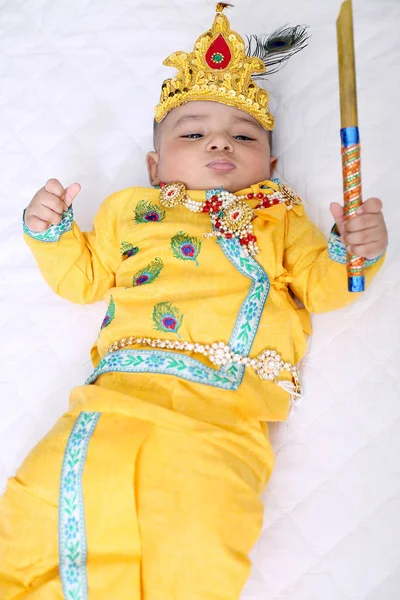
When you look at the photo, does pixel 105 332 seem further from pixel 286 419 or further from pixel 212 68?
pixel 212 68

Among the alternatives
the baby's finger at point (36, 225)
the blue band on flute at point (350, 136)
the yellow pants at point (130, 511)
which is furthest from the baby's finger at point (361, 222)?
the baby's finger at point (36, 225)

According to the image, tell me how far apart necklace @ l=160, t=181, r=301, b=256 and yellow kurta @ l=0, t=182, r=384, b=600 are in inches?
0.7

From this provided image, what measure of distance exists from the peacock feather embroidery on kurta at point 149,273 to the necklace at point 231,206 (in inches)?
4.2

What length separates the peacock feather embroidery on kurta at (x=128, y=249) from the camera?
1339mm

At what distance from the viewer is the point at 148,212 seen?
4.45 feet

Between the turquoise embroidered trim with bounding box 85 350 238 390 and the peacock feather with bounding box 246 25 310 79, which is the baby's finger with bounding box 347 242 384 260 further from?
the peacock feather with bounding box 246 25 310 79

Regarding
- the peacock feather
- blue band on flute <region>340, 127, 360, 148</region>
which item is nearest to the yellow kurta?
blue band on flute <region>340, 127, 360, 148</region>

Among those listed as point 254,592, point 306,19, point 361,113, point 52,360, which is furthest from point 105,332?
point 306,19

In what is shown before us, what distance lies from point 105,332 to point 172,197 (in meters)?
0.30

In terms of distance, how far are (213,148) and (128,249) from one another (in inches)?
10.4

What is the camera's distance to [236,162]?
1346mm

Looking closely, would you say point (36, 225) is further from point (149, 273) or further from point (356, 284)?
point (356, 284)

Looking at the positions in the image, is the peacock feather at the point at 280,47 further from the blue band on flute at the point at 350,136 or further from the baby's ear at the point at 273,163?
the blue band on flute at the point at 350,136

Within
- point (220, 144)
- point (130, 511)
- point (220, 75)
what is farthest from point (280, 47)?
point (130, 511)
